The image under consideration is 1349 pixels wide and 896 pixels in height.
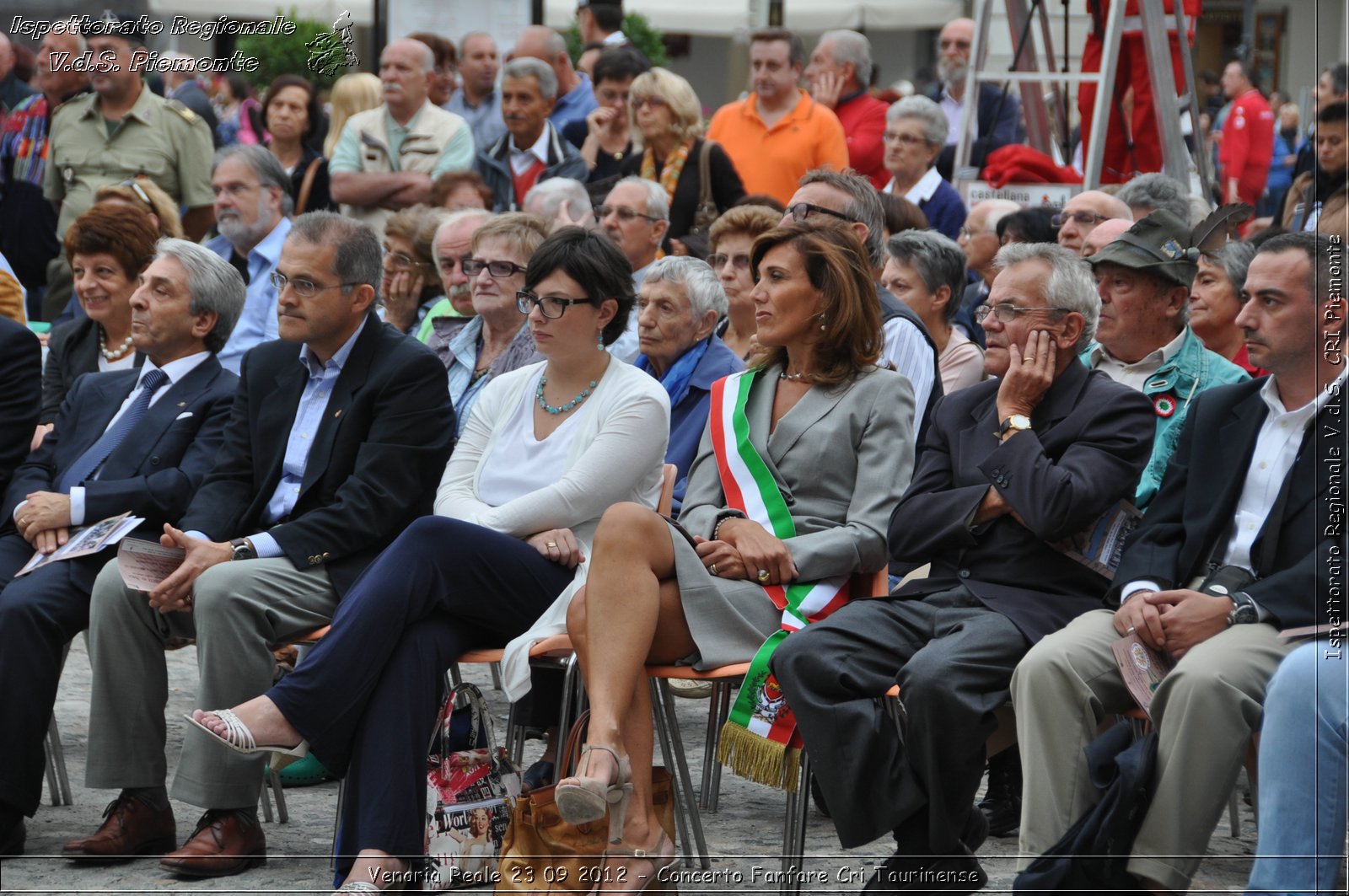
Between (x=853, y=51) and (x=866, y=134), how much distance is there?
22.7 inches

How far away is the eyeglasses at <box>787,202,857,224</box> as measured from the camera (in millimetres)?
5891

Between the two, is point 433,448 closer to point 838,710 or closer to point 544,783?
point 544,783

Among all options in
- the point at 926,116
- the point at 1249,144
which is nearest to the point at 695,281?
→ the point at 926,116

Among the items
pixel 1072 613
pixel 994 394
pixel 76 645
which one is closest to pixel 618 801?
pixel 1072 613

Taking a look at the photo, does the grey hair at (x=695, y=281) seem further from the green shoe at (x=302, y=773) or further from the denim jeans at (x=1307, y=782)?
the denim jeans at (x=1307, y=782)

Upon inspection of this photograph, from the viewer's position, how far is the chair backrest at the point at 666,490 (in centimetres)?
494

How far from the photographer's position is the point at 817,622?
422cm

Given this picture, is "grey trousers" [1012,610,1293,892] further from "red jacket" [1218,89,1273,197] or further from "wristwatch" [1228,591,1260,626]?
"red jacket" [1218,89,1273,197]

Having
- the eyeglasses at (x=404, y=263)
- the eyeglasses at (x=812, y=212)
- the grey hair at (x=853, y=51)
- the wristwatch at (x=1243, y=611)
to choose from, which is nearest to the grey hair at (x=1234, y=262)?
the eyeglasses at (x=812, y=212)

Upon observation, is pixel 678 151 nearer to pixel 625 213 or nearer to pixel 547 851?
pixel 625 213

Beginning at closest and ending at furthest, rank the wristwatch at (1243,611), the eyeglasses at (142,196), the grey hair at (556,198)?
1. the wristwatch at (1243,611)
2. the eyeglasses at (142,196)
3. the grey hair at (556,198)

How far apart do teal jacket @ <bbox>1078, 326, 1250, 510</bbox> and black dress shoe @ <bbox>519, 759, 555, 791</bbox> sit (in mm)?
1782

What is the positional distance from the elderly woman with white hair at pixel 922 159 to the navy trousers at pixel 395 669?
14.3ft

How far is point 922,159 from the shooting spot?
27.0 feet
